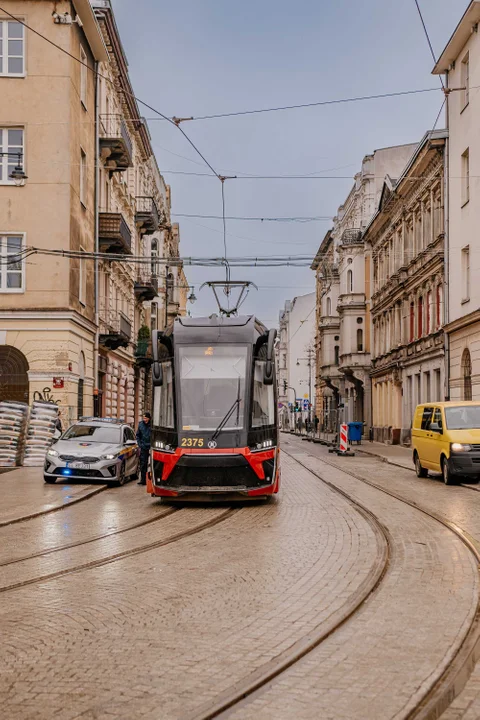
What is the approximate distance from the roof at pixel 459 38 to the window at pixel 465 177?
4.03m

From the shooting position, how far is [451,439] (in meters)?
20.9

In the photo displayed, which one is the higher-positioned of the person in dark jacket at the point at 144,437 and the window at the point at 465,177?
the window at the point at 465,177

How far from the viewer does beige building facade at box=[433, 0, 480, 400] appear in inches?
1324

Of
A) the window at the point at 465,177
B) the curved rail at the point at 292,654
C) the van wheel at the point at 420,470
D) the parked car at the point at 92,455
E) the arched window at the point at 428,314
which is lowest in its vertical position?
the curved rail at the point at 292,654

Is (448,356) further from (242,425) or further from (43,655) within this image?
(43,655)

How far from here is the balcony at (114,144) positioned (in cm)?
3622

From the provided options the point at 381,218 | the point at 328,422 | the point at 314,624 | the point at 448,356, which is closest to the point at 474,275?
the point at 448,356

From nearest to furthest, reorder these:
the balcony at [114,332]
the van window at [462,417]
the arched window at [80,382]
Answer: the van window at [462,417], the arched window at [80,382], the balcony at [114,332]

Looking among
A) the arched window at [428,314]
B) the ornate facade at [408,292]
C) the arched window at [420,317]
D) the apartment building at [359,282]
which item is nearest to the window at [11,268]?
the ornate facade at [408,292]

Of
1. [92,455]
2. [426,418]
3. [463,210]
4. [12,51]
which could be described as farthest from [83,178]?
[426,418]

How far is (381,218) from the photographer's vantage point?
173ft

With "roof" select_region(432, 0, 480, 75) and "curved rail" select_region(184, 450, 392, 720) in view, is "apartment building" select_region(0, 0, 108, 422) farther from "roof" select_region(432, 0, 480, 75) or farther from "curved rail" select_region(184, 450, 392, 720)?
"curved rail" select_region(184, 450, 392, 720)

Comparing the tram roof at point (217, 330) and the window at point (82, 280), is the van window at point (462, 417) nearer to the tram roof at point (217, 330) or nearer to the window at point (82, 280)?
the tram roof at point (217, 330)

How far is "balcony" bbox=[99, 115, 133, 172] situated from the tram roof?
20955 mm
